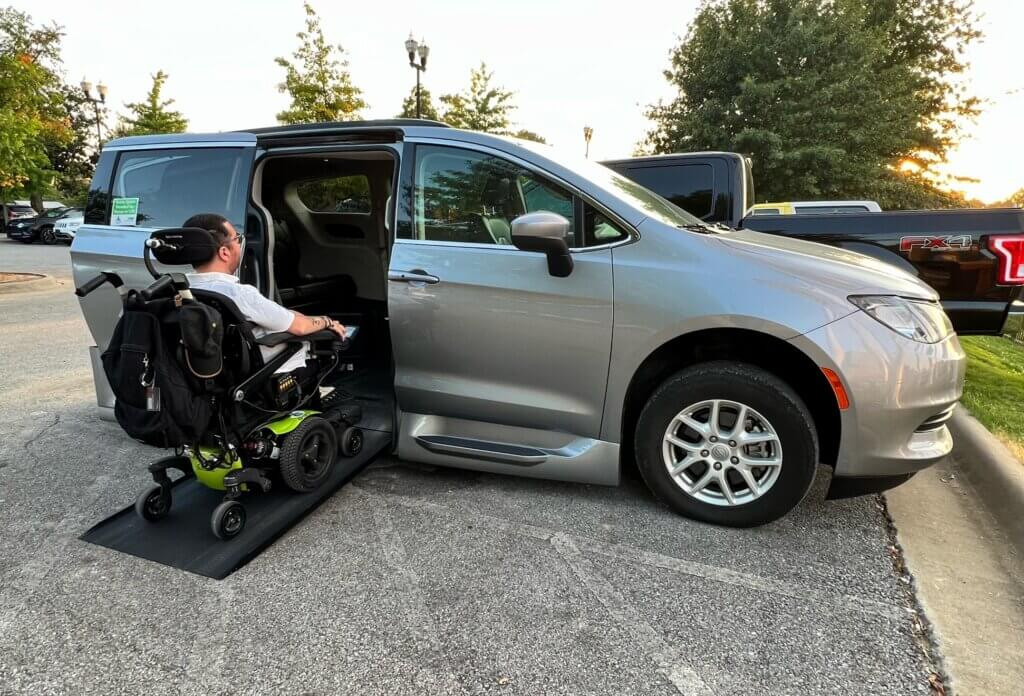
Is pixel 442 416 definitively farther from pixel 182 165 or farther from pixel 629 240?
pixel 182 165

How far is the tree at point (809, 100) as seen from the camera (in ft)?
50.7

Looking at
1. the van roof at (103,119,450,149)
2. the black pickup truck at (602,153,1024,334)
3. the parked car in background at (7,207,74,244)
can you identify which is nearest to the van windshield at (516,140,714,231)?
the van roof at (103,119,450,149)

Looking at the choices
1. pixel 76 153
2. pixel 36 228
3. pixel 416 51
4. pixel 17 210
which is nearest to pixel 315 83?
pixel 416 51

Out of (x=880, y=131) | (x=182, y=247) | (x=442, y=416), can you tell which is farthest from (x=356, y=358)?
(x=880, y=131)

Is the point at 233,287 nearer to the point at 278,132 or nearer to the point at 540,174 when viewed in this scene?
the point at 278,132

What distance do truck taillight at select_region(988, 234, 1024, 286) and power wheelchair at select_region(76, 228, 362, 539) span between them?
160 inches

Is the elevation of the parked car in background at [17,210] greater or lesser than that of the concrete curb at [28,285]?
greater

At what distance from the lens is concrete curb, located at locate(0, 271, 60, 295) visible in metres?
10.5

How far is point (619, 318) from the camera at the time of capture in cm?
271

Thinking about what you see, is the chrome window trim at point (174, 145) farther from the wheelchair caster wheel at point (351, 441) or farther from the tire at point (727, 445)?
the tire at point (727, 445)

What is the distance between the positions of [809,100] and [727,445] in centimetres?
1594

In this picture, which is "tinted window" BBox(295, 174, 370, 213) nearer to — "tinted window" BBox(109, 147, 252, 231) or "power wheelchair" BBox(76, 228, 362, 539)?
"tinted window" BBox(109, 147, 252, 231)

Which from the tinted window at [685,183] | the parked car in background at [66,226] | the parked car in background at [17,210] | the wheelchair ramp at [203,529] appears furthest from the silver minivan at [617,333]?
the parked car in background at [17,210]

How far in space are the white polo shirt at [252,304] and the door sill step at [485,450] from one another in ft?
2.98
